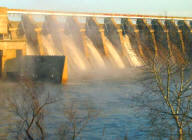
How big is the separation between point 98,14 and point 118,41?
557 cm

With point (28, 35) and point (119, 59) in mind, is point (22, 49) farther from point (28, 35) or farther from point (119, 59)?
point (119, 59)

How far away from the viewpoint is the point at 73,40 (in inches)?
1865

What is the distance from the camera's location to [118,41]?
5125 centimetres

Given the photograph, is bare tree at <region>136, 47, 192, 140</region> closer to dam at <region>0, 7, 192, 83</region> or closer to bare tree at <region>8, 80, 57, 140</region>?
bare tree at <region>8, 80, 57, 140</region>

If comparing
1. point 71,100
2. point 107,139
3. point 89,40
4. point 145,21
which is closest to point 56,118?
point 107,139

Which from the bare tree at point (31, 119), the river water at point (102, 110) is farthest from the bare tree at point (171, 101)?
the bare tree at point (31, 119)

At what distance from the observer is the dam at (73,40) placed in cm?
3494

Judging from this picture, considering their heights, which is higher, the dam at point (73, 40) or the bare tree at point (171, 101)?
the dam at point (73, 40)

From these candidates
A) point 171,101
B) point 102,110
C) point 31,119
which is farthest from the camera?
point 102,110

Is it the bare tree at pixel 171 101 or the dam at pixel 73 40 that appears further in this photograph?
the dam at pixel 73 40

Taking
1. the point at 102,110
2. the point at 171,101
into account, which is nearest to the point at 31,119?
the point at 102,110

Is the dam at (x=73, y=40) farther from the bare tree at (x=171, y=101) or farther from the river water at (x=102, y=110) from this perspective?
the bare tree at (x=171, y=101)

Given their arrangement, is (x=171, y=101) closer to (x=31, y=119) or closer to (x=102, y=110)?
(x=102, y=110)

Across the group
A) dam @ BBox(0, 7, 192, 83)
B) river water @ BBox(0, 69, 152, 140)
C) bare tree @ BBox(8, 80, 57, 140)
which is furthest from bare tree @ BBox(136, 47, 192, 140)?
dam @ BBox(0, 7, 192, 83)
